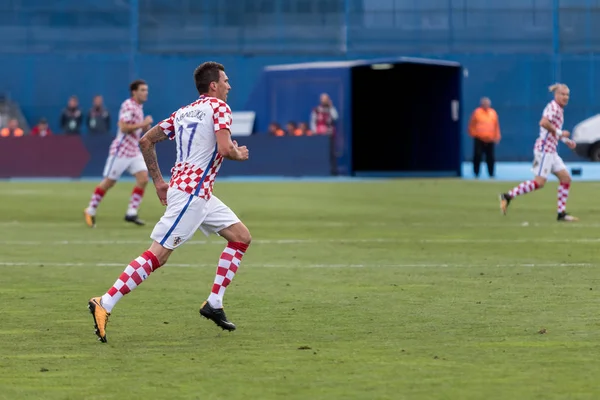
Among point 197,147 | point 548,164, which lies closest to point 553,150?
point 548,164

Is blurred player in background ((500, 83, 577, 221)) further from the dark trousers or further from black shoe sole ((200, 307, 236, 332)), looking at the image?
the dark trousers

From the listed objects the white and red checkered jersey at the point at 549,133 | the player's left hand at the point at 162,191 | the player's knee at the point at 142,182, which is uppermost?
the player's left hand at the point at 162,191

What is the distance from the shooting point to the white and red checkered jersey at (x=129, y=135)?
20.9 metres

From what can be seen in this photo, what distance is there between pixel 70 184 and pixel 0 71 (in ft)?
57.2

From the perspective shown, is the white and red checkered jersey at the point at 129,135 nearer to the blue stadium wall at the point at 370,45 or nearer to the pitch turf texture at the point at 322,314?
the pitch turf texture at the point at 322,314

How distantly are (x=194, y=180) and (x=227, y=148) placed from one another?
1.45 feet

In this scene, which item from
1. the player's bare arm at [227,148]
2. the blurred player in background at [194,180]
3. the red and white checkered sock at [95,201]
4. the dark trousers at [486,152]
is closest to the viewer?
the player's bare arm at [227,148]

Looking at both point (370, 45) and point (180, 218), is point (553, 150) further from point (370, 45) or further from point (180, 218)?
point (370, 45)

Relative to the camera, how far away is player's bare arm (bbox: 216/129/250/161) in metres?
9.48

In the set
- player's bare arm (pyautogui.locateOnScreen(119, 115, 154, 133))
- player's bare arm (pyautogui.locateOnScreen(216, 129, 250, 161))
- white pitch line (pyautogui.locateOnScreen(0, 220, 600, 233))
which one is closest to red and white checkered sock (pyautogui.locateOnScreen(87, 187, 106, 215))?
white pitch line (pyautogui.locateOnScreen(0, 220, 600, 233))

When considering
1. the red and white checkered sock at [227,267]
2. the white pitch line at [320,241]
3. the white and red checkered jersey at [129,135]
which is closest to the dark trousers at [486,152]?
the white and red checkered jersey at [129,135]

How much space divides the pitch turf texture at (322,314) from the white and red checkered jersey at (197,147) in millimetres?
1001

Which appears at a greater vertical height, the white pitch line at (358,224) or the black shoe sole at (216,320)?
the black shoe sole at (216,320)

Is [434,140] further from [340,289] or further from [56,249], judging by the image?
[340,289]
